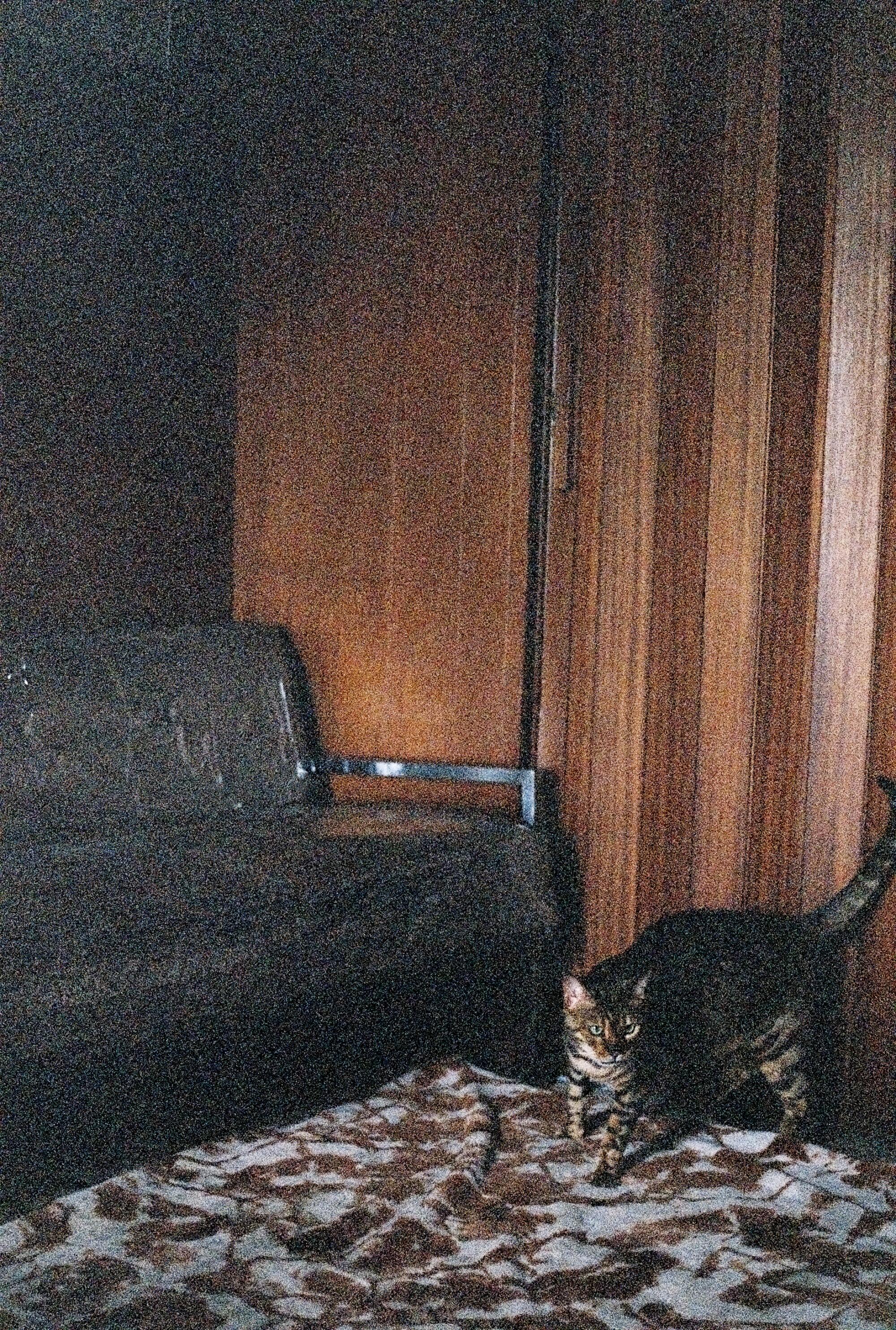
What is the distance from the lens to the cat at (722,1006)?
7.25 feet

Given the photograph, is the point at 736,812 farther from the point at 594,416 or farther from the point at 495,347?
the point at 495,347

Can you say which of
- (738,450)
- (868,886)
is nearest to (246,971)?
(868,886)

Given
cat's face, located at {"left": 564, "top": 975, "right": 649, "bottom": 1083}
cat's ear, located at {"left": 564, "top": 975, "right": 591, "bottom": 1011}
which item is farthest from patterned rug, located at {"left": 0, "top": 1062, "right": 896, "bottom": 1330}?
cat's ear, located at {"left": 564, "top": 975, "right": 591, "bottom": 1011}

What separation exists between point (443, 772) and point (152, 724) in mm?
675

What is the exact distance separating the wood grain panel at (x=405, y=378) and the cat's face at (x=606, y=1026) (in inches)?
31.8

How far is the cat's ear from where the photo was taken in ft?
7.25

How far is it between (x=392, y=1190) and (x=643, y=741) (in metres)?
1.11

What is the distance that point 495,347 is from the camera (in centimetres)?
290

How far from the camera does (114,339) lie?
2.94 m

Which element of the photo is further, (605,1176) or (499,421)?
(499,421)

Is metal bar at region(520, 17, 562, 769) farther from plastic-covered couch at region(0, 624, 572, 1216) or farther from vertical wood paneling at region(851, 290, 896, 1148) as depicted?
vertical wood paneling at region(851, 290, 896, 1148)

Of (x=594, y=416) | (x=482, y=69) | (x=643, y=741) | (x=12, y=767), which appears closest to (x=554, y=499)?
(x=594, y=416)

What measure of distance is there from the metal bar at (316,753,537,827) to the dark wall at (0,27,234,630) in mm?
568

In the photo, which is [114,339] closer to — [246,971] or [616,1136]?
[246,971]
